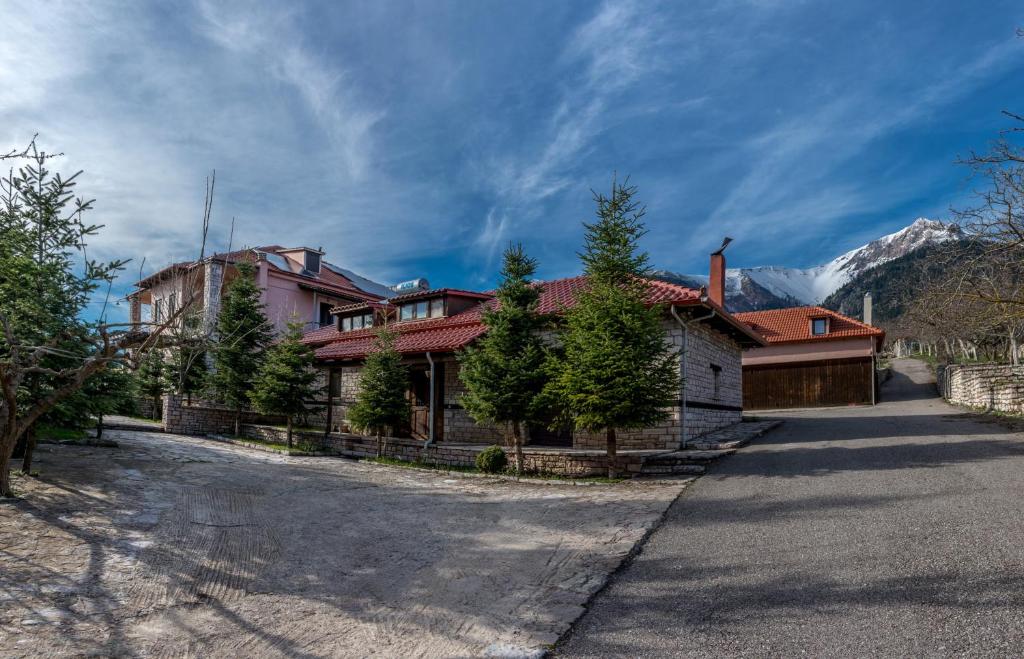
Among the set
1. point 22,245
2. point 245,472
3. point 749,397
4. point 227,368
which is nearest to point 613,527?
point 245,472

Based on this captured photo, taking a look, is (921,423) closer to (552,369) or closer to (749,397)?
(552,369)

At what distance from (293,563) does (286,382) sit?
11.7m

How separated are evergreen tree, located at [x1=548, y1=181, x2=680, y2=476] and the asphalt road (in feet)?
6.88

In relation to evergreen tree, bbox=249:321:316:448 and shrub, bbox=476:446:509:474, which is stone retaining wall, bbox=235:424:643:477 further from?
evergreen tree, bbox=249:321:316:448

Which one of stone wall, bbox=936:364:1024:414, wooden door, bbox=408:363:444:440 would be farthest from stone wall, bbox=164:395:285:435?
stone wall, bbox=936:364:1024:414

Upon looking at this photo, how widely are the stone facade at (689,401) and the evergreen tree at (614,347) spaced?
4.61ft

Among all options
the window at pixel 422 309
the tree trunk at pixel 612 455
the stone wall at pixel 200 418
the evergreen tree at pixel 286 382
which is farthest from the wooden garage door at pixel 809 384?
the stone wall at pixel 200 418

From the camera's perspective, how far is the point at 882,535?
19.2 ft

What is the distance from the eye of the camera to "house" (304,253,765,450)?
44.5 ft

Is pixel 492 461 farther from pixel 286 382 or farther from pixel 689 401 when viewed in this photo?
pixel 286 382

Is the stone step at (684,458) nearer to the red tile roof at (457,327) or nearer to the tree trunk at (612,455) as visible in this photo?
the tree trunk at (612,455)

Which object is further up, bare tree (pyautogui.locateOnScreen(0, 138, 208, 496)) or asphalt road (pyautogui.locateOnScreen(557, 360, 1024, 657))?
bare tree (pyautogui.locateOnScreen(0, 138, 208, 496))

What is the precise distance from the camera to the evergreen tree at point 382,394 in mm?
14777

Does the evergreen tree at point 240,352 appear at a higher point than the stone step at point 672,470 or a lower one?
higher
